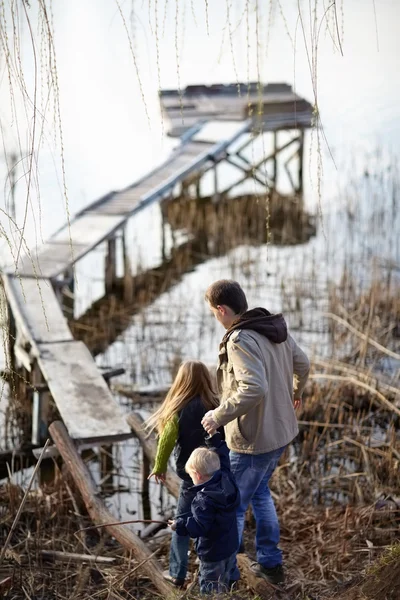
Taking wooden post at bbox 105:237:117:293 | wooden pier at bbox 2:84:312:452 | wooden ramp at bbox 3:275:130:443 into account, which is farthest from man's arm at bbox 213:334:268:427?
wooden post at bbox 105:237:117:293

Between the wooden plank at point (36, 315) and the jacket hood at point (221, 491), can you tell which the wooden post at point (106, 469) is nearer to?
the wooden plank at point (36, 315)

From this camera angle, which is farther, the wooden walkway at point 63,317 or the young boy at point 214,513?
the wooden walkway at point 63,317

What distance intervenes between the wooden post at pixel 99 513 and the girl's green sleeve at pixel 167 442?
342mm

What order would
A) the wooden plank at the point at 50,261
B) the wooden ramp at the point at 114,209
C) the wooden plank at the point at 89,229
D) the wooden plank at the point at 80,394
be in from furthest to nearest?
the wooden plank at the point at 89,229, the wooden ramp at the point at 114,209, the wooden plank at the point at 50,261, the wooden plank at the point at 80,394

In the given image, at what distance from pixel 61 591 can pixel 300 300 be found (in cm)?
646

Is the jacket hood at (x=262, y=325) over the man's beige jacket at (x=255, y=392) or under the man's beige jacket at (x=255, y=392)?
over

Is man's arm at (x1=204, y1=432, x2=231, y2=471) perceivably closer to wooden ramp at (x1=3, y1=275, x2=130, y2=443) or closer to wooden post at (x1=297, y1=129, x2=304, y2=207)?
wooden ramp at (x1=3, y1=275, x2=130, y2=443)

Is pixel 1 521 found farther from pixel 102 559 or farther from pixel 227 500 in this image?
pixel 227 500

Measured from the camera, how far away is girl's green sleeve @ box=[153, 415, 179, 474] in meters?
3.91

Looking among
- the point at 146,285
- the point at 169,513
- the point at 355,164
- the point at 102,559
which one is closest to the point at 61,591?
the point at 102,559

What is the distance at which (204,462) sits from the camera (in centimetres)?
356

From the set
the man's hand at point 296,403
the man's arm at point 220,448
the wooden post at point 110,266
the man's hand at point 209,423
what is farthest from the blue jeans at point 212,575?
the wooden post at point 110,266

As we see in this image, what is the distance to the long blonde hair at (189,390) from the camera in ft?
12.8

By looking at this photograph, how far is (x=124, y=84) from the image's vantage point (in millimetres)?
22000
